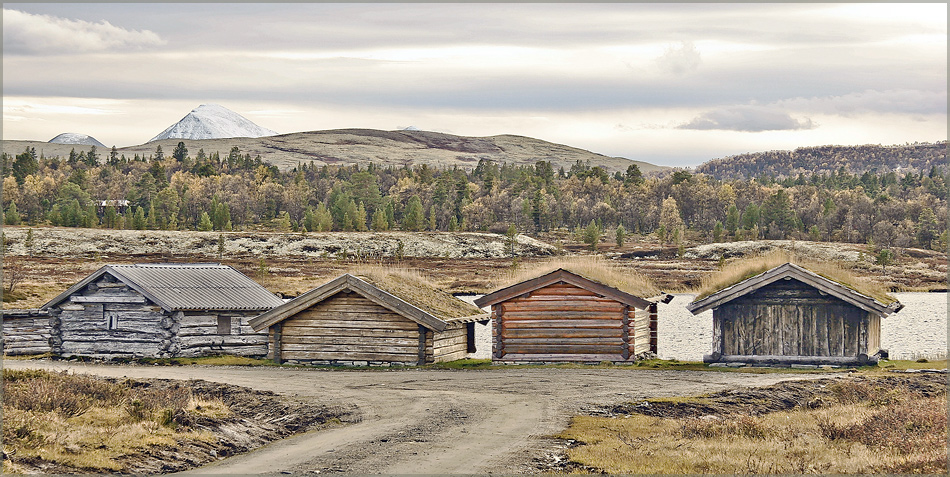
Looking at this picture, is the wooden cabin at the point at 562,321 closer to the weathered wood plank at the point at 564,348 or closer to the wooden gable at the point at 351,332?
the weathered wood plank at the point at 564,348

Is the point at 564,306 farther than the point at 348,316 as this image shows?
Yes

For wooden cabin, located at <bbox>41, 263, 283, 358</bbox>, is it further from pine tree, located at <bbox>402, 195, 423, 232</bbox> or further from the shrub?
pine tree, located at <bbox>402, 195, 423, 232</bbox>

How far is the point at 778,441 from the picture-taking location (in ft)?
61.3

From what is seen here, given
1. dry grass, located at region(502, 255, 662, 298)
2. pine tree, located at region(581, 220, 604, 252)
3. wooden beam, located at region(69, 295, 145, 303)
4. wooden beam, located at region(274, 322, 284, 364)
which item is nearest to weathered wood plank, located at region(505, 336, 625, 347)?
dry grass, located at region(502, 255, 662, 298)

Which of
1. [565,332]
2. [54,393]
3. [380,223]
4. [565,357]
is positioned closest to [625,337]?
[565,332]

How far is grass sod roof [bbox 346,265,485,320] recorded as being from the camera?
3434 cm

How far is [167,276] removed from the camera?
39781 millimetres

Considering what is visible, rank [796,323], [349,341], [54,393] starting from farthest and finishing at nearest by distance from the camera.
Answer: [349,341] → [796,323] → [54,393]

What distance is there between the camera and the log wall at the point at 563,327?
34594 mm

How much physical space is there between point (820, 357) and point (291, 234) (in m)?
126

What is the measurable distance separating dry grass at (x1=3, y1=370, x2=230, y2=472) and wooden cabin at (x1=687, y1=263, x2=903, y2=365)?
17336 millimetres

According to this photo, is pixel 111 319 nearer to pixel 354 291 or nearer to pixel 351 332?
pixel 351 332

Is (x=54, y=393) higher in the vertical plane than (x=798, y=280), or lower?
lower

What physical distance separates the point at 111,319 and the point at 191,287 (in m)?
3.19
